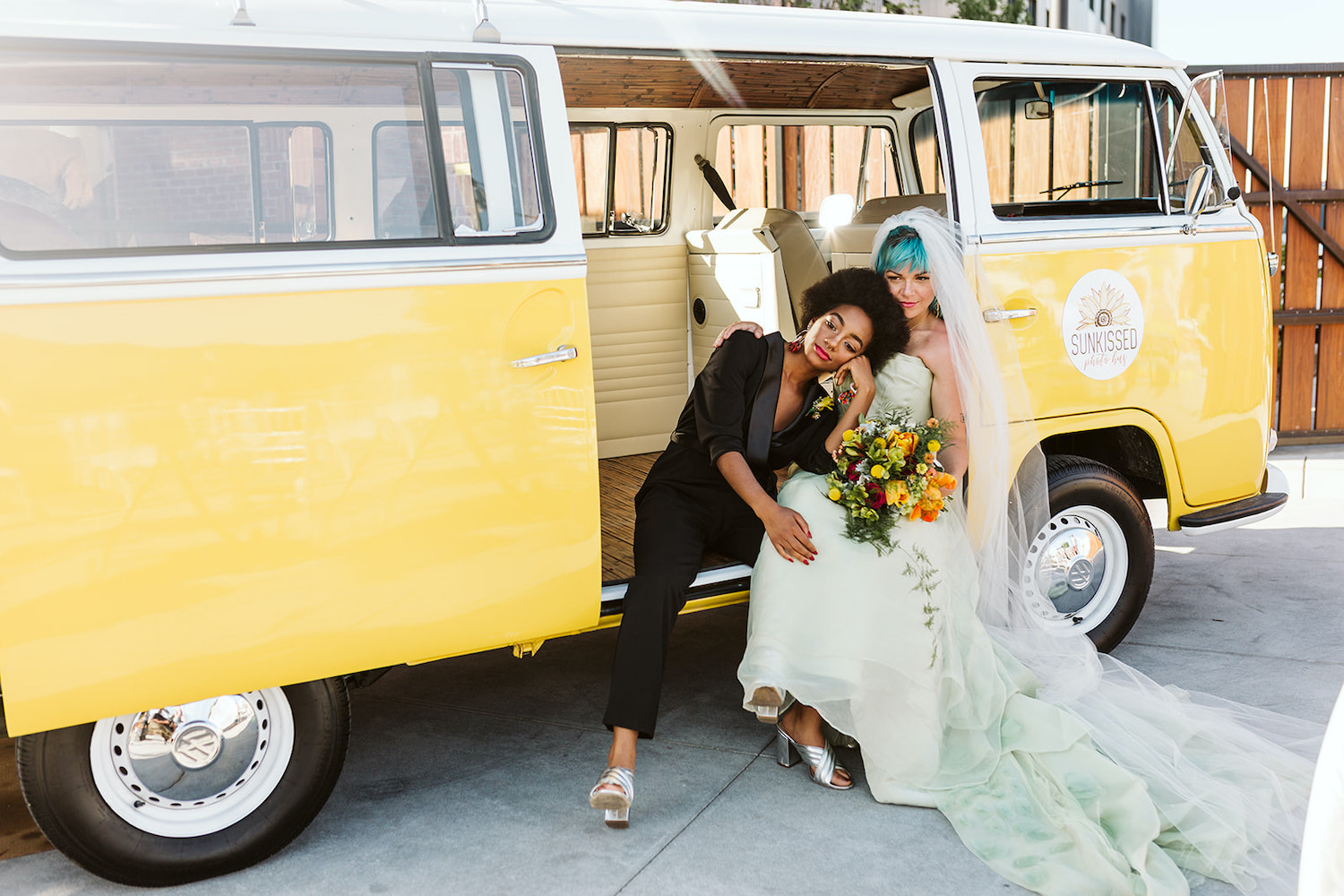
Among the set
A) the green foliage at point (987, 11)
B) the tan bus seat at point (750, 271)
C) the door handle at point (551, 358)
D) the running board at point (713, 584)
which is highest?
the green foliage at point (987, 11)

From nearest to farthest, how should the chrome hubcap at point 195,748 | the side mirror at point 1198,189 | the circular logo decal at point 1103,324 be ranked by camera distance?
1. the chrome hubcap at point 195,748
2. the circular logo decal at point 1103,324
3. the side mirror at point 1198,189

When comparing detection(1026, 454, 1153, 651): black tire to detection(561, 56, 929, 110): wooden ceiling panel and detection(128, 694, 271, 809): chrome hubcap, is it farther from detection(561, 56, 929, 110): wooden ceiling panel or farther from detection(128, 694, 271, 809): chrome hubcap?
detection(128, 694, 271, 809): chrome hubcap

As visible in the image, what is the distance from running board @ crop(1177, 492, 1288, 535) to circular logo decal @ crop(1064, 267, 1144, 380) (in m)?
0.76

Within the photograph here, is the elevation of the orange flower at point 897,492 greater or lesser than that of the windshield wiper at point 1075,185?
lesser

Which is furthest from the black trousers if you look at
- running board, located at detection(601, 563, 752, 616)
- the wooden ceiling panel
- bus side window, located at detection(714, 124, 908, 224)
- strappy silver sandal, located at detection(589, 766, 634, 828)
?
bus side window, located at detection(714, 124, 908, 224)

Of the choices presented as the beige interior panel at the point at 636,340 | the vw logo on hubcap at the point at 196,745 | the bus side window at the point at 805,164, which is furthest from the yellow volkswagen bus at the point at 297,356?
the beige interior panel at the point at 636,340

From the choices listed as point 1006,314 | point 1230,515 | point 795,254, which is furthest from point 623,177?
point 1230,515

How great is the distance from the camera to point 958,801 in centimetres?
328

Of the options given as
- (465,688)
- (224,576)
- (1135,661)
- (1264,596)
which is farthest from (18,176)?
(1264,596)

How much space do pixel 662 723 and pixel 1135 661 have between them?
195 centimetres

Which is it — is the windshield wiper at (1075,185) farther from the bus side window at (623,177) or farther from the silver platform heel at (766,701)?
the silver platform heel at (766,701)

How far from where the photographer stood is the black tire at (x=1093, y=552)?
14.1ft

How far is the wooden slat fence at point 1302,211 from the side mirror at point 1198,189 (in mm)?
4122

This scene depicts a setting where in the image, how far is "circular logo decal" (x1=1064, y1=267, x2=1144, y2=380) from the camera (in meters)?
4.09
